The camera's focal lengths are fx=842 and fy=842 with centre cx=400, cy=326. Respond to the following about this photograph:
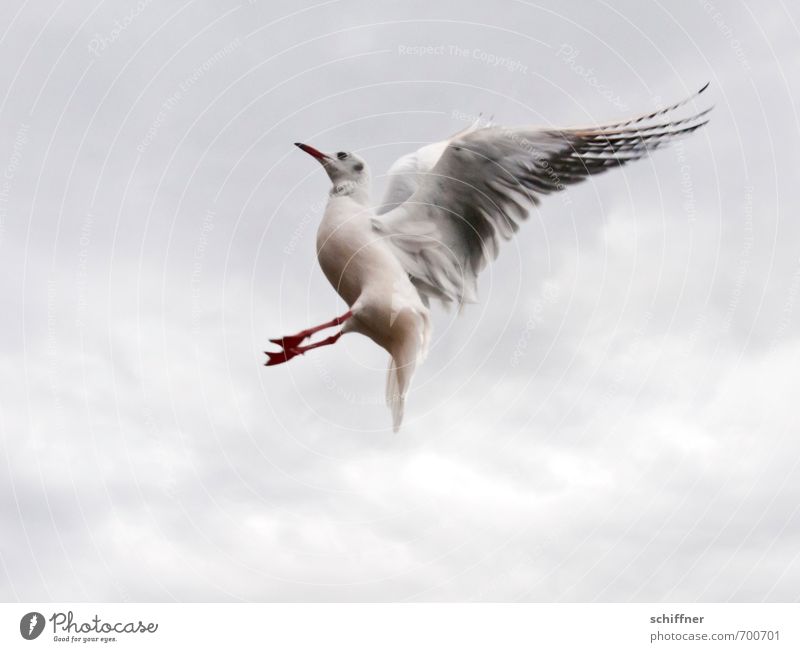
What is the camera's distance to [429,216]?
272 inches

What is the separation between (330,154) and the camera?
695 centimetres

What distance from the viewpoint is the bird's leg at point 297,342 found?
6473 millimetres

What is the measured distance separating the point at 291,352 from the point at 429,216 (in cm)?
160

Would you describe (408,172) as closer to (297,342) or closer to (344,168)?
(344,168)

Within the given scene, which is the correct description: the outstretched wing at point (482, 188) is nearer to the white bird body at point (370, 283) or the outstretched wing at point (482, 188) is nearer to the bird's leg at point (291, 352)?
the white bird body at point (370, 283)

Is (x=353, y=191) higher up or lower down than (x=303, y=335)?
higher up

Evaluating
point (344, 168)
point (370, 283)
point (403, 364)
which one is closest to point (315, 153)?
point (344, 168)

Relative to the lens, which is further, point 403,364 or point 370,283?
point 403,364

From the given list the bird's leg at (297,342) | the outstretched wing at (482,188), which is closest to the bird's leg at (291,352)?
the bird's leg at (297,342)

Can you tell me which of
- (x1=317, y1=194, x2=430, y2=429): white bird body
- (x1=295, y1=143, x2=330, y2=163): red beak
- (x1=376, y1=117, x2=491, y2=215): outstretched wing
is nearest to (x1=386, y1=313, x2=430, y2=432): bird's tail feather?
(x1=317, y1=194, x2=430, y2=429): white bird body
